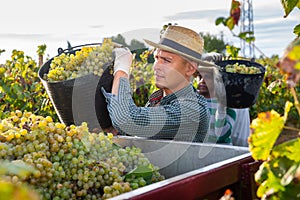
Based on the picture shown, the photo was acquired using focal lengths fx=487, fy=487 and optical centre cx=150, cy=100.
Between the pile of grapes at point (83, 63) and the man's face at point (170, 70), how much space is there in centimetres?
41

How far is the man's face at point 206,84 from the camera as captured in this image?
4590 mm

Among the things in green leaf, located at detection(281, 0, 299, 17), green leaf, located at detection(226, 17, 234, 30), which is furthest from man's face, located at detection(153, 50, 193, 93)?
green leaf, located at detection(226, 17, 234, 30)

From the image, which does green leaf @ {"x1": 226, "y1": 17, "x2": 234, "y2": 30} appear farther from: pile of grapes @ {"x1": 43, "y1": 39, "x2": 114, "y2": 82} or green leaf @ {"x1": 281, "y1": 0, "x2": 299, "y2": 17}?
pile of grapes @ {"x1": 43, "y1": 39, "x2": 114, "y2": 82}

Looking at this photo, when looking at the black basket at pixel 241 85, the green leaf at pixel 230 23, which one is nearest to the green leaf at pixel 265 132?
the green leaf at pixel 230 23

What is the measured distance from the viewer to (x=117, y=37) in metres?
3.11

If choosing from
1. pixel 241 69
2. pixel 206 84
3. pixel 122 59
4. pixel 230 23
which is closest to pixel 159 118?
pixel 122 59

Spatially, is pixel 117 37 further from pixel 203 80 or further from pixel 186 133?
pixel 203 80

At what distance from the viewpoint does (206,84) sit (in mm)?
4672

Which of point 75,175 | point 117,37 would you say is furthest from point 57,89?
point 75,175

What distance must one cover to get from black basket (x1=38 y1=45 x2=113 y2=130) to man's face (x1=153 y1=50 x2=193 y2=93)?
0.38 m

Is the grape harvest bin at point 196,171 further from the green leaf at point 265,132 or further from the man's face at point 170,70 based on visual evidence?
the man's face at point 170,70

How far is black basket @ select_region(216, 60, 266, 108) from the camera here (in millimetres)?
4270

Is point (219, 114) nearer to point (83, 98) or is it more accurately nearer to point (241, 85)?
point (241, 85)

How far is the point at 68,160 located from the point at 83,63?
1004 millimetres
